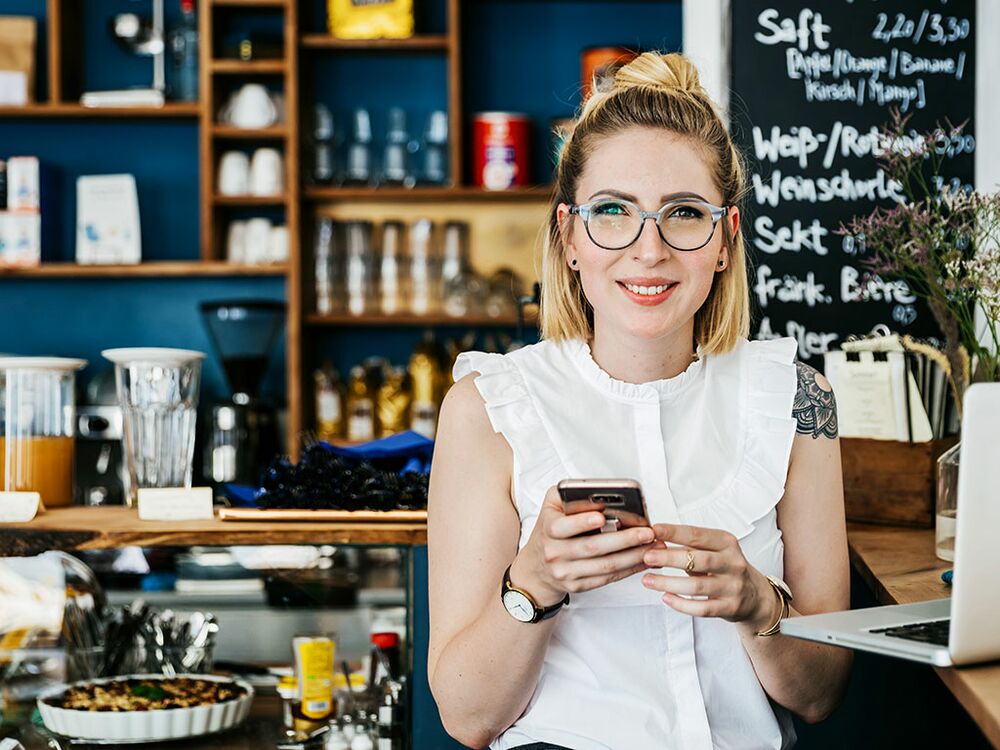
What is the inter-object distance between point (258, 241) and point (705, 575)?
3226 millimetres

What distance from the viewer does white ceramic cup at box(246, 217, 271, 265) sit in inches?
168

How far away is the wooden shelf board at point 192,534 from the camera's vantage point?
72.9 inches

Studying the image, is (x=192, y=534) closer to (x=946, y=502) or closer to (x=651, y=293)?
(x=651, y=293)

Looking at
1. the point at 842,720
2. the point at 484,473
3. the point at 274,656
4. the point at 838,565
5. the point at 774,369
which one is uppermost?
the point at 774,369

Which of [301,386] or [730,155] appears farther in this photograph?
[301,386]

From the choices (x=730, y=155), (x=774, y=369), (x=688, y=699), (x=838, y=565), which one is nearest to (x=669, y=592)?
(x=688, y=699)

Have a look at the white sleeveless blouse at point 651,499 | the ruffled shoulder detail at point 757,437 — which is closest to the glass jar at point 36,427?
the white sleeveless blouse at point 651,499

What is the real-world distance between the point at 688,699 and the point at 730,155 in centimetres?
72

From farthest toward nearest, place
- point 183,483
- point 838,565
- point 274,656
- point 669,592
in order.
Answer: point 183,483 → point 274,656 → point 838,565 → point 669,592

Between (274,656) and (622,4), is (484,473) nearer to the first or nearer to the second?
(274,656)

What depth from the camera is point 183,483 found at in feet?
6.97

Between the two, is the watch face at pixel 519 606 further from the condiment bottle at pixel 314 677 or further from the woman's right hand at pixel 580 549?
the condiment bottle at pixel 314 677

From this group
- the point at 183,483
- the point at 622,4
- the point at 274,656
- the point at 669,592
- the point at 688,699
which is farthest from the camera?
the point at 622,4

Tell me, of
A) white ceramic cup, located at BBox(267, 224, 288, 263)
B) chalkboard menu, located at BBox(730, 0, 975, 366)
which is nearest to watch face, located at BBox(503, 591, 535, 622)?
chalkboard menu, located at BBox(730, 0, 975, 366)
